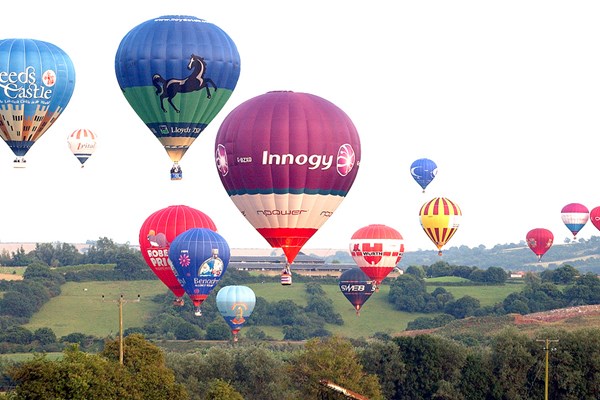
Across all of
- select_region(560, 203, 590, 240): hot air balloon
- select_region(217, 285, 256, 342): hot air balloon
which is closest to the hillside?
select_region(560, 203, 590, 240): hot air balloon

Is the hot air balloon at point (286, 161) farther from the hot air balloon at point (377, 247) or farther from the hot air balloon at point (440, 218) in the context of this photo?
the hot air balloon at point (440, 218)

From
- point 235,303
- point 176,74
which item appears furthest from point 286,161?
point 235,303

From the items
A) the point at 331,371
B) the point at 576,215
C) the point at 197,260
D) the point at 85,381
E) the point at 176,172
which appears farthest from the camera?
the point at 576,215

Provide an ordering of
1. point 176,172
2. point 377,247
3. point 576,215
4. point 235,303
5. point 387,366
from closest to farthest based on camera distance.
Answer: point 176,172 < point 387,366 < point 377,247 < point 235,303 < point 576,215

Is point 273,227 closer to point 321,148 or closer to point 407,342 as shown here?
point 321,148

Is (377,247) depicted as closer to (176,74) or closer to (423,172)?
(423,172)
